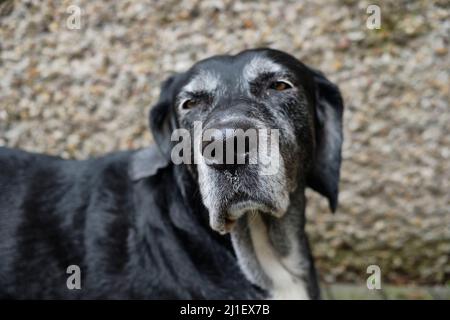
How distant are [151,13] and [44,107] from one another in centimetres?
121

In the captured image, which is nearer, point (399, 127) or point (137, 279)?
point (137, 279)

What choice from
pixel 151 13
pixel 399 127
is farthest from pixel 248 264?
pixel 151 13

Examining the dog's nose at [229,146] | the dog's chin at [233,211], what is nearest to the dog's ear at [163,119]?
the dog's chin at [233,211]

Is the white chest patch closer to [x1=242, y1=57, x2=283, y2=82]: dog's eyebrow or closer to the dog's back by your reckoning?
[x1=242, y1=57, x2=283, y2=82]: dog's eyebrow

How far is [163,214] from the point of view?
3459 millimetres

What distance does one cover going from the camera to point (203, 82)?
11.0 ft

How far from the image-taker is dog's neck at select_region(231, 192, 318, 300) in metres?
3.34

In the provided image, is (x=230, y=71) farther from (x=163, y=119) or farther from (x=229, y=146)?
(x=229, y=146)

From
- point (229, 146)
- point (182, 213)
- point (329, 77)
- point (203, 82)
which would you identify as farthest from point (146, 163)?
point (329, 77)

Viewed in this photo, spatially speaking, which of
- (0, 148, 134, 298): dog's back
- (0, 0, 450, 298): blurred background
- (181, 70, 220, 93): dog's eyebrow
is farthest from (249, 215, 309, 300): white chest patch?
(0, 0, 450, 298): blurred background

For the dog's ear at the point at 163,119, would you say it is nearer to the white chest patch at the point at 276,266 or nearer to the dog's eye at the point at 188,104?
the dog's eye at the point at 188,104

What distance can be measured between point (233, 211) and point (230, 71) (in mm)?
840

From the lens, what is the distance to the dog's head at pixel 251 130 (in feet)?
9.21

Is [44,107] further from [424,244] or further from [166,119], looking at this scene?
[424,244]
